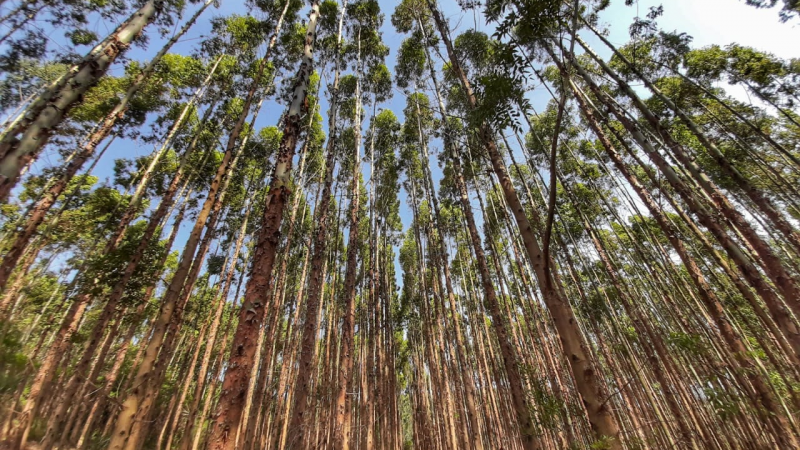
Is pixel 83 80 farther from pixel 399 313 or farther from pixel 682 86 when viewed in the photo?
pixel 399 313

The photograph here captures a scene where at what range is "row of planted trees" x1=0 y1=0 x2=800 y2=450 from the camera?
390 centimetres

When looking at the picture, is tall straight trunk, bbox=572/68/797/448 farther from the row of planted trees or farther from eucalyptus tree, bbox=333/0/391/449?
eucalyptus tree, bbox=333/0/391/449

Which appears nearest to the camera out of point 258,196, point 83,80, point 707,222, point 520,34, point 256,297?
point 256,297

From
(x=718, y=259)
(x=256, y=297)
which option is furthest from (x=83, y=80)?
(x=718, y=259)

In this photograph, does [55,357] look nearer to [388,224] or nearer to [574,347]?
[574,347]

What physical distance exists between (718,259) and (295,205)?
12136mm

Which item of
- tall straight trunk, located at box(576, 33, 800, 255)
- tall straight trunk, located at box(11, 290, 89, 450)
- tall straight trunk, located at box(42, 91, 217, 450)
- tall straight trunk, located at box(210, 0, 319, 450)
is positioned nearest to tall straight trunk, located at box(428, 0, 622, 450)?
tall straight trunk, located at box(210, 0, 319, 450)

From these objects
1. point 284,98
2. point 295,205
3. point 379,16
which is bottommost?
point 295,205

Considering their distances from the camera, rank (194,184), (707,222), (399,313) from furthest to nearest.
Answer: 1. (399,313)
2. (194,184)
3. (707,222)

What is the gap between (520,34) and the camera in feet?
10.9

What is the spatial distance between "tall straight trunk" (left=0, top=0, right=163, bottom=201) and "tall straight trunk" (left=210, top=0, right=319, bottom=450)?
105 inches

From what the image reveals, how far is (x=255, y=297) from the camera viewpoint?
297 cm

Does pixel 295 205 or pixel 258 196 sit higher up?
pixel 258 196

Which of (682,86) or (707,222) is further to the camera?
(682,86)
